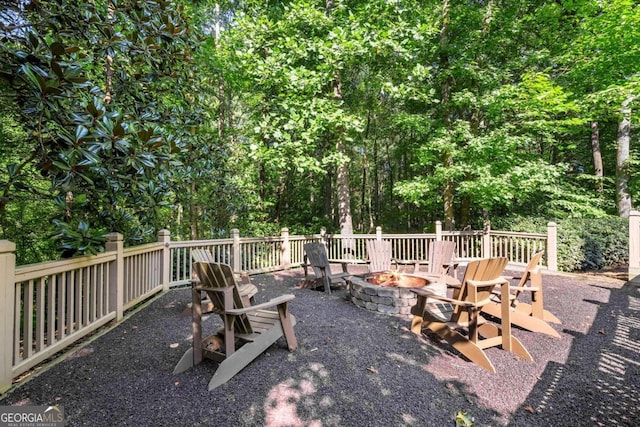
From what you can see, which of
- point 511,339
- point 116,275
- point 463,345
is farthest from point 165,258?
point 511,339

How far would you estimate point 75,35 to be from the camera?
3078mm

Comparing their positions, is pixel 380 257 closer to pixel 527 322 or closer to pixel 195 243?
pixel 527 322

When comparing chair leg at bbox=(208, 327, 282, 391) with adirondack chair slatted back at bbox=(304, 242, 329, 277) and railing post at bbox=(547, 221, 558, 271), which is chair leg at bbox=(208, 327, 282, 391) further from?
railing post at bbox=(547, 221, 558, 271)

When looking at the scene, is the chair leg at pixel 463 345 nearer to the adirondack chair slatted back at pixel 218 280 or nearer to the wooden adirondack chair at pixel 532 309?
the wooden adirondack chair at pixel 532 309

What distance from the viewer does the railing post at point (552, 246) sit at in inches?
276

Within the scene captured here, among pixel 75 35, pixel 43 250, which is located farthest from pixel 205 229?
pixel 75 35

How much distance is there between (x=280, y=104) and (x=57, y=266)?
19.9 feet

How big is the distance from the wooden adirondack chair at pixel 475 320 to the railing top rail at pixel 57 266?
3726 millimetres

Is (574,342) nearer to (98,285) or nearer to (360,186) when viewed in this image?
(98,285)

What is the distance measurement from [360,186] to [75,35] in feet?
53.8

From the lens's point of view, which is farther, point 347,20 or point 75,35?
point 347,20

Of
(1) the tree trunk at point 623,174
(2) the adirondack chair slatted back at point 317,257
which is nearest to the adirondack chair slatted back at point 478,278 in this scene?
(2) the adirondack chair slatted back at point 317,257

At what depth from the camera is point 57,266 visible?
2.72 metres

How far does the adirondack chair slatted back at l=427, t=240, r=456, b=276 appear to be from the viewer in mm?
5566
